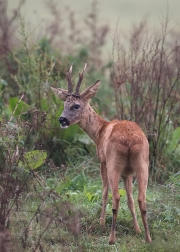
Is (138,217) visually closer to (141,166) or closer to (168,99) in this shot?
(141,166)

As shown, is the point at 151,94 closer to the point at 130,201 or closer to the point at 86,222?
the point at 130,201

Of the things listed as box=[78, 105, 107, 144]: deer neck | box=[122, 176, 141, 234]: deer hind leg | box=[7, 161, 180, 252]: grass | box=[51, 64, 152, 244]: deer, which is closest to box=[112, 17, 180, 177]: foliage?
box=[7, 161, 180, 252]: grass

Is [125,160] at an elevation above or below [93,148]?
above

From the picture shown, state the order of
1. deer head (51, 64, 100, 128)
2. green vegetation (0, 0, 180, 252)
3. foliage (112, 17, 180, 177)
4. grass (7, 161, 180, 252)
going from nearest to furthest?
grass (7, 161, 180, 252)
green vegetation (0, 0, 180, 252)
deer head (51, 64, 100, 128)
foliage (112, 17, 180, 177)

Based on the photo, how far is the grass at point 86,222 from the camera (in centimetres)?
605

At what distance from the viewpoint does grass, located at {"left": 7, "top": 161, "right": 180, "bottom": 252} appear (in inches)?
238

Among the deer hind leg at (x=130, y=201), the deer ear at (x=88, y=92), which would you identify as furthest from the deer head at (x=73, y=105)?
the deer hind leg at (x=130, y=201)

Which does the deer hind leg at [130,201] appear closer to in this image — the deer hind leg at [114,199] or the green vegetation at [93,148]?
the green vegetation at [93,148]

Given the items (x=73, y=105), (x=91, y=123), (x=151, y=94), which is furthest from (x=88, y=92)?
(x=151, y=94)

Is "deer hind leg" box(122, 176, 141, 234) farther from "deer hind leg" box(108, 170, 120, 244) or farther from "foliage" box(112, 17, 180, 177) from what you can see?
"foliage" box(112, 17, 180, 177)

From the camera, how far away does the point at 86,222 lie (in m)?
7.15

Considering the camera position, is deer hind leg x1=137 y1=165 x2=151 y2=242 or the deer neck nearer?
deer hind leg x1=137 y1=165 x2=151 y2=242

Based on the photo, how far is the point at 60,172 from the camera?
9086 millimetres

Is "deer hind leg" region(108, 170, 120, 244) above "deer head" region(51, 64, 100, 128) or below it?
below
